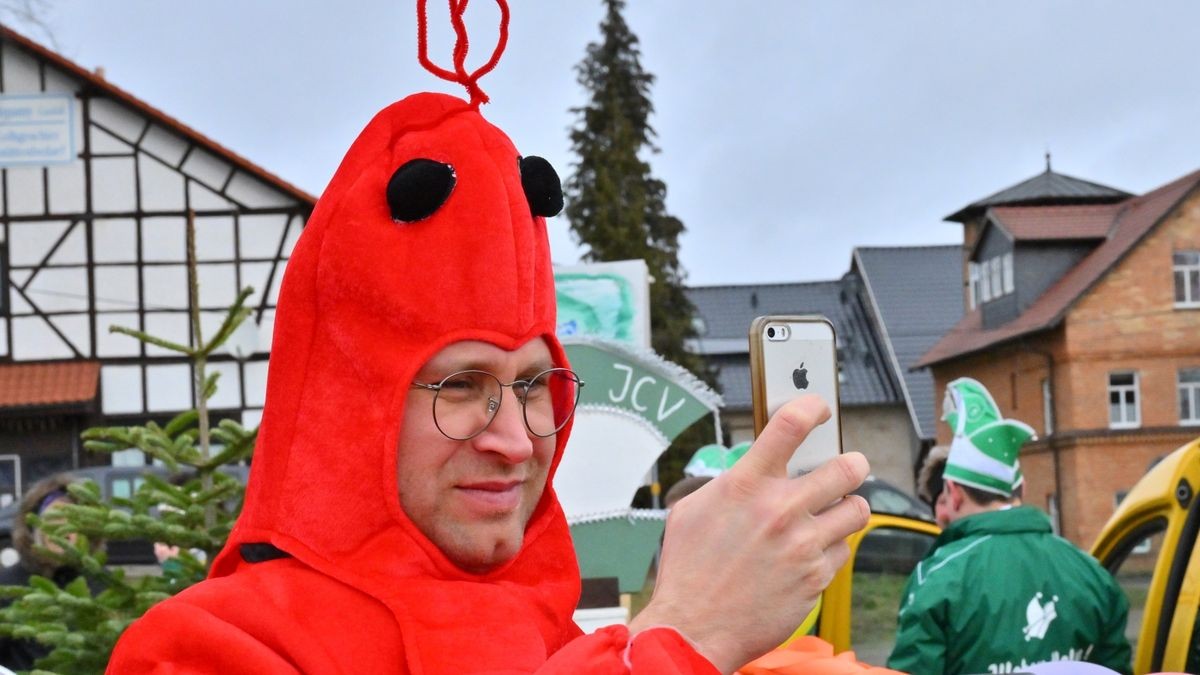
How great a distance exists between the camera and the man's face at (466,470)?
1.83 m

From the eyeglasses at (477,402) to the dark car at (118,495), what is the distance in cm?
284

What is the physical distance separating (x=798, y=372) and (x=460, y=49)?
76cm

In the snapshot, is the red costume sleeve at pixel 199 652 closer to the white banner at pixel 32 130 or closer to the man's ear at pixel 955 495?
the man's ear at pixel 955 495

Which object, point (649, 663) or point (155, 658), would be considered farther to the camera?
point (155, 658)

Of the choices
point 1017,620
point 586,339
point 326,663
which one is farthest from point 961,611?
point 326,663

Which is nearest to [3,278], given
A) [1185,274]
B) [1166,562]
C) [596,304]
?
[596,304]

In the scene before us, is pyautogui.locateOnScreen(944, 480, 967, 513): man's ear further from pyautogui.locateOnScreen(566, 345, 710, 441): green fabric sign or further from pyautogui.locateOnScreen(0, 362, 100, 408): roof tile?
pyautogui.locateOnScreen(0, 362, 100, 408): roof tile

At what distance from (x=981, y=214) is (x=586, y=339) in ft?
103

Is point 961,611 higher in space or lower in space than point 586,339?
lower

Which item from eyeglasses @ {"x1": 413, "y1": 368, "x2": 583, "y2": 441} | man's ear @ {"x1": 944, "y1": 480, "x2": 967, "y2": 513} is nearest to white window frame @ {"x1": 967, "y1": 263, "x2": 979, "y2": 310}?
man's ear @ {"x1": 944, "y1": 480, "x2": 967, "y2": 513}

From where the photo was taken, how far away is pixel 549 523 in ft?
6.61

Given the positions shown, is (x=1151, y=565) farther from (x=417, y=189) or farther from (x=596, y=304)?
(x=417, y=189)

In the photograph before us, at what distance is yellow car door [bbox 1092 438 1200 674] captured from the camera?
4.11 m

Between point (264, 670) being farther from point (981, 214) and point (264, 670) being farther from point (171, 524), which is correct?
point (981, 214)
